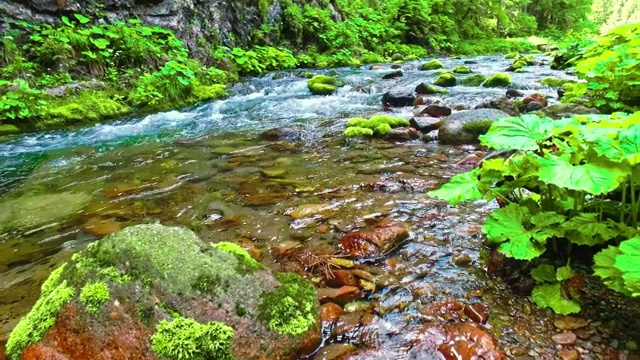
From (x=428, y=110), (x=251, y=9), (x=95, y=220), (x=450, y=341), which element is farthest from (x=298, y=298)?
(x=251, y=9)

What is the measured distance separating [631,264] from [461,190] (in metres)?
0.94

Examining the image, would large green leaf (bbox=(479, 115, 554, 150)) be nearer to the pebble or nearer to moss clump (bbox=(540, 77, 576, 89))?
the pebble

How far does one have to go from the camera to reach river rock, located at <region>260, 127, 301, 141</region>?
278 inches

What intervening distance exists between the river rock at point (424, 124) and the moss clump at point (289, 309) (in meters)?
5.31

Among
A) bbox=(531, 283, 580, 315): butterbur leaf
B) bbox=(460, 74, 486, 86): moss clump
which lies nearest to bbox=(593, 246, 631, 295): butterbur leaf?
bbox=(531, 283, 580, 315): butterbur leaf

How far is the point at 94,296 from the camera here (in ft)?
6.54

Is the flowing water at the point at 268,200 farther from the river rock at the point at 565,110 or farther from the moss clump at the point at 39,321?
the river rock at the point at 565,110

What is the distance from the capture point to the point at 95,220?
4.04m

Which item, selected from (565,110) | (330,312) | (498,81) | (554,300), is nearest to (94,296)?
(330,312)

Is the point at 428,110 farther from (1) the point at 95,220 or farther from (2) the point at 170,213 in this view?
(1) the point at 95,220

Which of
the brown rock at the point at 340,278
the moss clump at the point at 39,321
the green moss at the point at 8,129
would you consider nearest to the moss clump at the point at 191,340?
the moss clump at the point at 39,321

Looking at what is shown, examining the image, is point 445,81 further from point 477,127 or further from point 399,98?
point 477,127

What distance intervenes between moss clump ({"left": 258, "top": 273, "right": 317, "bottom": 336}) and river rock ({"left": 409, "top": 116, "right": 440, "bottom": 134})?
5307 mm

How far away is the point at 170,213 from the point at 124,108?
6.42 metres
